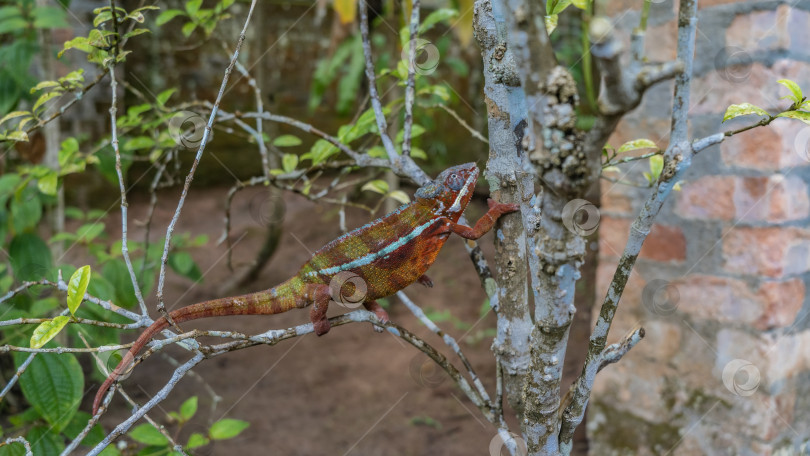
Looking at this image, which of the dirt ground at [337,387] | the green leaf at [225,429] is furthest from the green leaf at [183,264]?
the green leaf at [225,429]

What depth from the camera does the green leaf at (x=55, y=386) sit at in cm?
139

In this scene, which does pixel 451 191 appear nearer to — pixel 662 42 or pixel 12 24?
pixel 662 42

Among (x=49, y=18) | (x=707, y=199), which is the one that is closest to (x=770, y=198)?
(x=707, y=199)

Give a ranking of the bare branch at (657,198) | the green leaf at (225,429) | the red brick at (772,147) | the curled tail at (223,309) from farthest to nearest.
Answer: the red brick at (772,147) → the green leaf at (225,429) → the curled tail at (223,309) → the bare branch at (657,198)

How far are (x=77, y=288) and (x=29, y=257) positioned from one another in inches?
47.7


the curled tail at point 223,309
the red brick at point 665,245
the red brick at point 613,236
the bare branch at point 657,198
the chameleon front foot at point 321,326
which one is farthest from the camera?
the red brick at point 613,236

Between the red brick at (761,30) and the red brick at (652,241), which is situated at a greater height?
the red brick at (761,30)

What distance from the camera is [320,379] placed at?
9.24 ft

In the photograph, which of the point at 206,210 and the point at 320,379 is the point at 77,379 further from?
the point at 206,210

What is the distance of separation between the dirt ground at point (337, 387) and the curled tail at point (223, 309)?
80 centimetres

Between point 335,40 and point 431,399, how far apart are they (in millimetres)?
2328

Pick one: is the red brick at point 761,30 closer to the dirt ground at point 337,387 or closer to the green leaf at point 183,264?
the dirt ground at point 337,387

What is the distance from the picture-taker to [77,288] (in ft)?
3.05

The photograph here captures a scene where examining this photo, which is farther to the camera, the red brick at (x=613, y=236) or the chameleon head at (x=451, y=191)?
the red brick at (x=613, y=236)
